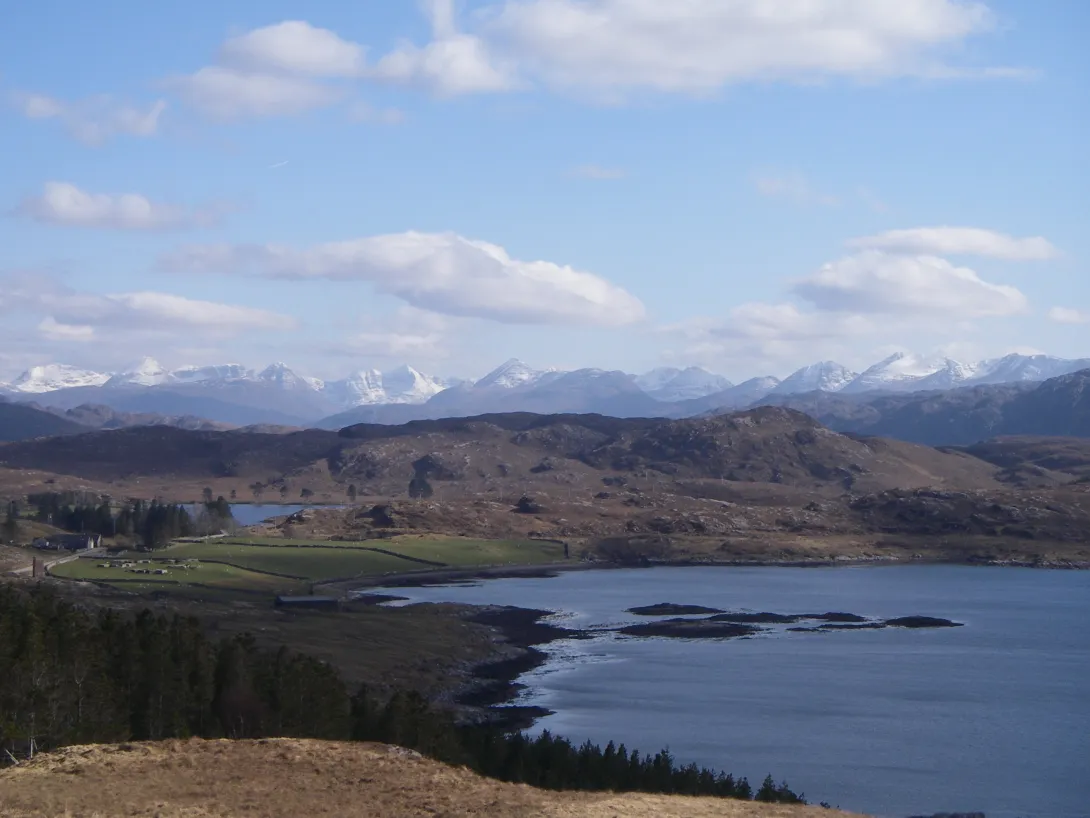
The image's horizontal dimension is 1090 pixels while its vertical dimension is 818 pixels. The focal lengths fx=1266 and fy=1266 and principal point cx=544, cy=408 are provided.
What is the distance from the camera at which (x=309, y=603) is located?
284 ft

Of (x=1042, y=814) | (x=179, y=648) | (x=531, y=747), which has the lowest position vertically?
(x=1042, y=814)

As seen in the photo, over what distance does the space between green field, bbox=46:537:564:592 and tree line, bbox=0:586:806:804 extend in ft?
178

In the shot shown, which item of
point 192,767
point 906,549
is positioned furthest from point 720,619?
point 192,767

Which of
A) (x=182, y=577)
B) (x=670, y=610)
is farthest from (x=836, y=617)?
(x=182, y=577)

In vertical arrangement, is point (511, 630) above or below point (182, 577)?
below

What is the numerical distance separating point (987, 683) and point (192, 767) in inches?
2159

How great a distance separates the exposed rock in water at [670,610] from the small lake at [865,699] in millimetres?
1648

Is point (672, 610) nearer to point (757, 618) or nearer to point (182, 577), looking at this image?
point (757, 618)

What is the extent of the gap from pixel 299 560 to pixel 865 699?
6933 cm

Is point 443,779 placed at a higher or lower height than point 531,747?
higher

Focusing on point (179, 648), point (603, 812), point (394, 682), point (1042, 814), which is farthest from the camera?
point (394, 682)

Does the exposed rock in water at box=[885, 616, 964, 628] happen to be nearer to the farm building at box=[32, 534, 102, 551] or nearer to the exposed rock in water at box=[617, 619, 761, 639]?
the exposed rock in water at box=[617, 619, 761, 639]

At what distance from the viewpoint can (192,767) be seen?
19.0m

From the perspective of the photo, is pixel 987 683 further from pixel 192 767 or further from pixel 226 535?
pixel 226 535
